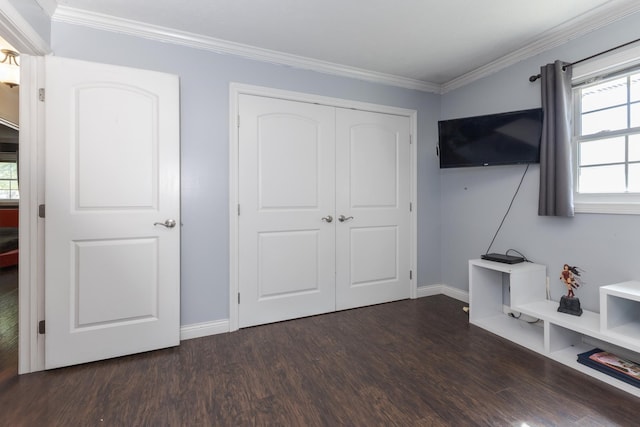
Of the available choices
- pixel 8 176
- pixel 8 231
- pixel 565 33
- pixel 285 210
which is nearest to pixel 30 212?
pixel 285 210

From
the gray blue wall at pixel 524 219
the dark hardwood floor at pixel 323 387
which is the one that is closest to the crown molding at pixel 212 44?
the gray blue wall at pixel 524 219

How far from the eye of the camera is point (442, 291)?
11.7ft

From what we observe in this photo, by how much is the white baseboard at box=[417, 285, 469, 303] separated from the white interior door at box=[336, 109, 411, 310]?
20 centimetres

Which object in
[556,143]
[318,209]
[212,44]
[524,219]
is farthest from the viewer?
[318,209]

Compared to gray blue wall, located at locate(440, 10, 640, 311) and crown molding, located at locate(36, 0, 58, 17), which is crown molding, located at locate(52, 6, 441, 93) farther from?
gray blue wall, located at locate(440, 10, 640, 311)

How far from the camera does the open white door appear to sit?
1974 mm

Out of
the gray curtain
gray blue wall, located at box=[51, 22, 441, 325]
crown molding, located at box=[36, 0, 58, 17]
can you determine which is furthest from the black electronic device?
crown molding, located at box=[36, 0, 58, 17]

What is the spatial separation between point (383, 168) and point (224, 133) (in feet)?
5.30

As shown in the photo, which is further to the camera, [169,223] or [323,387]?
[169,223]

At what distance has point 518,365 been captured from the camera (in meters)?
2.02

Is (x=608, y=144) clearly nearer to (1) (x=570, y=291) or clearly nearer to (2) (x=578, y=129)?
(2) (x=578, y=129)

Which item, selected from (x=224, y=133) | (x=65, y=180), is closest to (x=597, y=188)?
(x=224, y=133)

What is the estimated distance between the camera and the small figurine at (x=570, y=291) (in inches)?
84.4

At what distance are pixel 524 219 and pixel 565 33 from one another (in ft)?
4.82
